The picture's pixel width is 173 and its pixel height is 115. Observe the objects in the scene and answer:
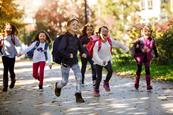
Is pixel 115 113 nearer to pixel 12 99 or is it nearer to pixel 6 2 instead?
pixel 12 99

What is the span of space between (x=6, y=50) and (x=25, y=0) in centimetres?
5917

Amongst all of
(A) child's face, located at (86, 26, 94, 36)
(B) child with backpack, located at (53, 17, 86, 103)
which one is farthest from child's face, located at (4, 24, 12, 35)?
(B) child with backpack, located at (53, 17, 86, 103)

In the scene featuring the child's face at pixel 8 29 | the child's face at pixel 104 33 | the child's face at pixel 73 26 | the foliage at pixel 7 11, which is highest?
the foliage at pixel 7 11

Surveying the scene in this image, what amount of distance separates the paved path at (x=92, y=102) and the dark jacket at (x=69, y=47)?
901 millimetres

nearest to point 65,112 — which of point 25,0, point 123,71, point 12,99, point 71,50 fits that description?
point 71,50

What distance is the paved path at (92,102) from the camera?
31.7 ft

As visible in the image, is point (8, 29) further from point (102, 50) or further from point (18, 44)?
point (102, 50)

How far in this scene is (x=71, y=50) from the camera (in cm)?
1095

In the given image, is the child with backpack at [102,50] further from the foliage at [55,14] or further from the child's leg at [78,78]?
the foliage at [55,14]

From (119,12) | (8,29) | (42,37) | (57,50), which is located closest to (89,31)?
(42,37)

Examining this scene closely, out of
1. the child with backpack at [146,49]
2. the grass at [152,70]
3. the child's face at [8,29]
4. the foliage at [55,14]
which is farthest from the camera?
the foliage at [55,14]

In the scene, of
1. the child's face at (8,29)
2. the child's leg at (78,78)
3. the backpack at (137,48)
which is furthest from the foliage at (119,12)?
the child's leg at (78,78)

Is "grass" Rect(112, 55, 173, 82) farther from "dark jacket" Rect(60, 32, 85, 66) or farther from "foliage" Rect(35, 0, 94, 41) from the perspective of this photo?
"foliage" Rect(35, 0, 94, 41)

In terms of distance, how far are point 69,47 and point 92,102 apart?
1.27 metres
